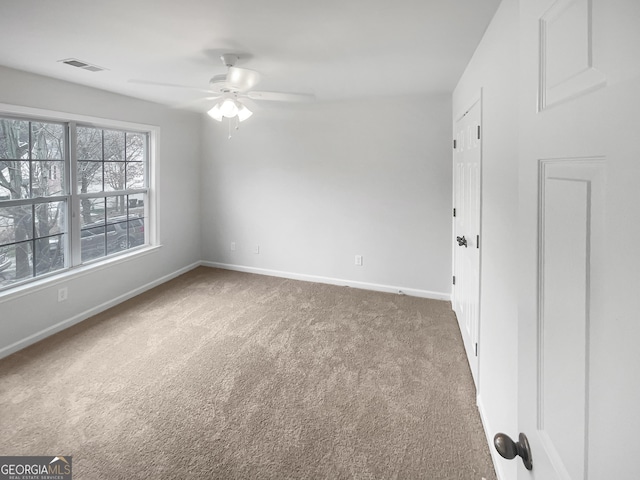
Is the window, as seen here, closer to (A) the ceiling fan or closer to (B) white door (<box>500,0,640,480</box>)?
(A) the ceiling fan

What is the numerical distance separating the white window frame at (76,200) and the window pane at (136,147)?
0.07 meters

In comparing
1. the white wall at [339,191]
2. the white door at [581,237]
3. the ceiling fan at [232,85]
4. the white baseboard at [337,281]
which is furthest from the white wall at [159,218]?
the white door at [581,237]

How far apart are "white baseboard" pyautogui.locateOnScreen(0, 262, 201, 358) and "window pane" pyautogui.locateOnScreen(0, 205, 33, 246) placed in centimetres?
86

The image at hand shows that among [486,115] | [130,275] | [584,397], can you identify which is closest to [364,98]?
[486,115]

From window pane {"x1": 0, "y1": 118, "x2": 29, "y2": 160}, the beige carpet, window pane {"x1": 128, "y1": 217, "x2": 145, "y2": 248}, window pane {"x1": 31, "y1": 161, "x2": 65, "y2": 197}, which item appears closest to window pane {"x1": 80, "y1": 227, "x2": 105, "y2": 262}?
window pane {"x1": 128, "y1": 217, "x2": 145, "y2": 248}

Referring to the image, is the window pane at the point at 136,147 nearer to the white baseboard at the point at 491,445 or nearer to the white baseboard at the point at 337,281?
the white baseboard at the point at 337,281

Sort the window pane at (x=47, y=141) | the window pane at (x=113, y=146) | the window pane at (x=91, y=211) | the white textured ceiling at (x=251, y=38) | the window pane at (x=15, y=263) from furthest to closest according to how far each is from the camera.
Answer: the window pane at (x=113, y=146) → the window pane at (x=91, y=211) → the window pane at (x=47, y=141) → the window pane at (x=15, y=263) → the white textured ceiling at (x=251, y=38)

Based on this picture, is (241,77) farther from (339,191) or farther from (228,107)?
(339,191)

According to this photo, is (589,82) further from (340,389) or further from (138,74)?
(138,74)

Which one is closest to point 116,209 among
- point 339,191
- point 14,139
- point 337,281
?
point 14,139

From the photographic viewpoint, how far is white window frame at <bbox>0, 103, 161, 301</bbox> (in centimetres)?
311

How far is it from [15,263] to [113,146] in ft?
5.26

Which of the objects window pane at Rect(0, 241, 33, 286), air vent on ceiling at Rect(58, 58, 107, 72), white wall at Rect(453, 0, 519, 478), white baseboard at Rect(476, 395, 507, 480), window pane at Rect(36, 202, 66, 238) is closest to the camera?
white wall at Rect(453, 0, 519, 478)

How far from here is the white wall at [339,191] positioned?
4.17m
